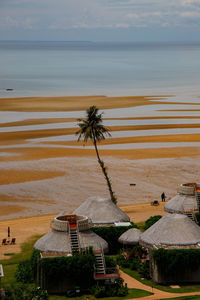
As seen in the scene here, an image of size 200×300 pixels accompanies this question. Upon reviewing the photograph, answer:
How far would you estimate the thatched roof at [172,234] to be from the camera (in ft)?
162

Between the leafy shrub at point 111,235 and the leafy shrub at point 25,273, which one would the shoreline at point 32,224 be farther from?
the leafy shrub at point 111,235

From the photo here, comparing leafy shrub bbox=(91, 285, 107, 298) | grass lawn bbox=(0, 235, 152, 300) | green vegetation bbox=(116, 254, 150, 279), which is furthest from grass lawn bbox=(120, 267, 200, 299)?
leafy shrub bbox=(91, 285, 107, 298)

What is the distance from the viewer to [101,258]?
156ft

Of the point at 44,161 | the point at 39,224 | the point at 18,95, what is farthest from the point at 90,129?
the point at 18,95

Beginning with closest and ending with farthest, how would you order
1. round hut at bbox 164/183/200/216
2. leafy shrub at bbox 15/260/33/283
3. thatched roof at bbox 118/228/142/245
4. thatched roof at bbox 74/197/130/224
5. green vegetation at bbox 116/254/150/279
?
leafy shrub at bbox 15/260/33/283, green vegetation at bbox 116/254/150/279, thatched roof at bbox 118/228/142/245, thatched roof at bbox 74/197/130/224, round hut at bbox 164/183/200/216

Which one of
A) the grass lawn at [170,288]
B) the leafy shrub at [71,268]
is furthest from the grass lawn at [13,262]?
the grass lawn at [170,288]

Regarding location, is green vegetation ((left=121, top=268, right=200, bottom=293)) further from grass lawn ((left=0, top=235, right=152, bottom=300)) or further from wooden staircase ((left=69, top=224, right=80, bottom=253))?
wooden staircase ((left=69, top=224, right=80, bottom=253))

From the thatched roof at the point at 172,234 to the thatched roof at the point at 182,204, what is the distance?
39.2 feet

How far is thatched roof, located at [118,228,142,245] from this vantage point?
53.8 metres

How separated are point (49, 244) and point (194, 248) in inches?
422

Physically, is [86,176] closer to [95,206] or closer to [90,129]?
[90,129]

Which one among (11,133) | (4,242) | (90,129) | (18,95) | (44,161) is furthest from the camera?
(18,95)

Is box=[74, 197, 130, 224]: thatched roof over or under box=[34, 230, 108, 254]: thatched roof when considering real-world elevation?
over

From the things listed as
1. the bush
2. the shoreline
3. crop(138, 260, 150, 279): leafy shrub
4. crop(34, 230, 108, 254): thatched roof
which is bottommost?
crop(138, 260, 150, 279): leafy shrub
